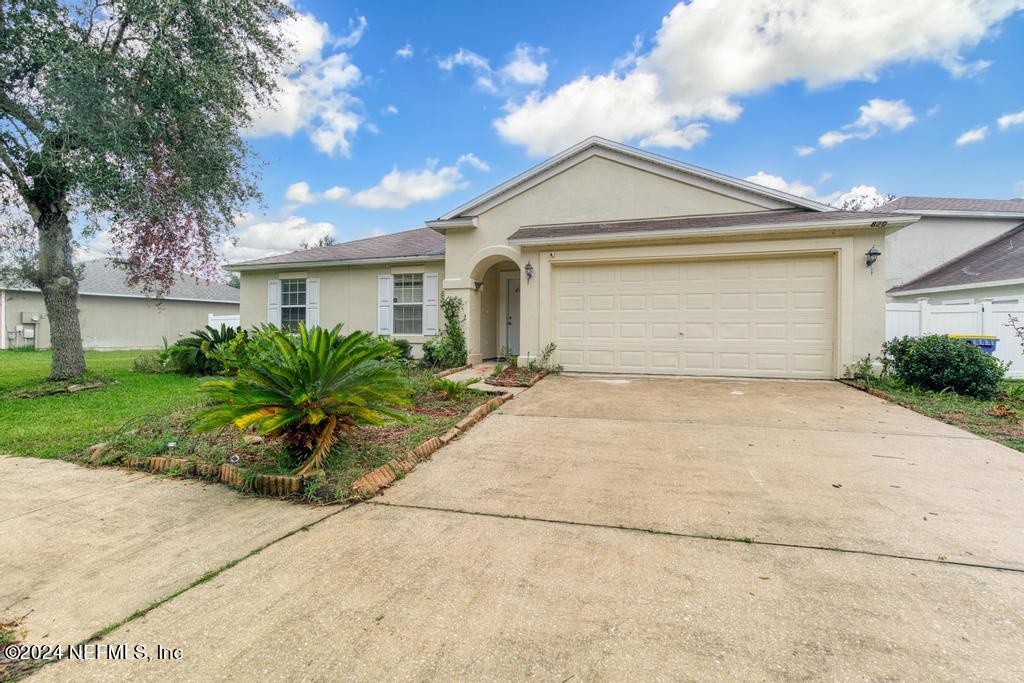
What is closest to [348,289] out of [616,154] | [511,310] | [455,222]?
[455,222]

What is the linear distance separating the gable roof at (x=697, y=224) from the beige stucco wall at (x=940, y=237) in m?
10.2

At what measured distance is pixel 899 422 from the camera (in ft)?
18.9

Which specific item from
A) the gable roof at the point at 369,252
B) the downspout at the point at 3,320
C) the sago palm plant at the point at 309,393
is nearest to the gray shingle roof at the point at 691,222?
the gable roof at the point at 369,252

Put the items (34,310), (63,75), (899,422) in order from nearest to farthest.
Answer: (899,422) → (63,75) → (34,310)

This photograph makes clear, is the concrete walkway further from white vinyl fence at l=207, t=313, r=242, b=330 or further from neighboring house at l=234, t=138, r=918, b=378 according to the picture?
white vinyl fence at l=207, t=313, r=242, b=330

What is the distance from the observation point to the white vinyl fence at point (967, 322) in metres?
9.91

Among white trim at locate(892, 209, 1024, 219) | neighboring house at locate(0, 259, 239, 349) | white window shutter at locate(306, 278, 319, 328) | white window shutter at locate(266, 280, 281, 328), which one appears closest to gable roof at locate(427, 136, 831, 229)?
white window shutter at locate(306, 278, 319, 328)

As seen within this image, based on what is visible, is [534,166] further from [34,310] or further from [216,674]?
[34,310]

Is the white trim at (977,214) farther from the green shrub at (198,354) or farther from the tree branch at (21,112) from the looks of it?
the tree branch at (21,112)

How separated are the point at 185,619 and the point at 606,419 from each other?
15.7 ft

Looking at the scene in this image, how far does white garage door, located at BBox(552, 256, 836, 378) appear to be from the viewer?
8.91 metres

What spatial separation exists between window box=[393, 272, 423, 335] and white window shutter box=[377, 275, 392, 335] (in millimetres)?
179

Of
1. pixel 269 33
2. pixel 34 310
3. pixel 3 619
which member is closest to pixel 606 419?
pixel 3 619

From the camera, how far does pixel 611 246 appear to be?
964cm
